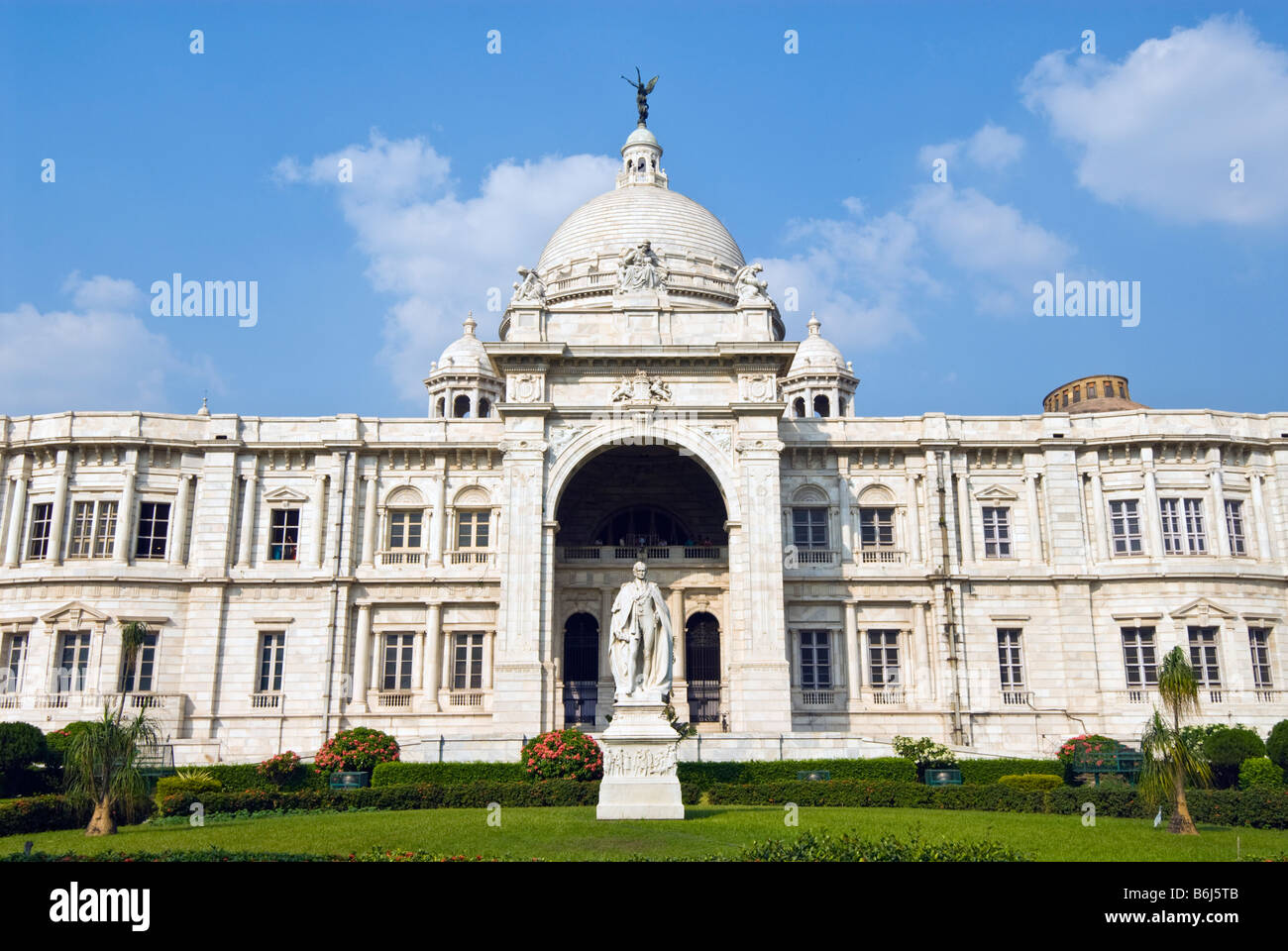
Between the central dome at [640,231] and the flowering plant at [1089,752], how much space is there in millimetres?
29746

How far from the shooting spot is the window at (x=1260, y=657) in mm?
38375

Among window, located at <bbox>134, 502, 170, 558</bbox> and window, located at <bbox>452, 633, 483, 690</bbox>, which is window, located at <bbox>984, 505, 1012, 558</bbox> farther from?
window, located at <bbox>134, 502, 170, 558</bbox>

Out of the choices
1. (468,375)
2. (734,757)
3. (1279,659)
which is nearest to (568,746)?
(734,757)

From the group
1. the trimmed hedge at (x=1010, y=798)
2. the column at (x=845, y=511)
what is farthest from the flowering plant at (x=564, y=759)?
the column at (x=845, y=511)

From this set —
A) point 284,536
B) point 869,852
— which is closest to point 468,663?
point 284,536

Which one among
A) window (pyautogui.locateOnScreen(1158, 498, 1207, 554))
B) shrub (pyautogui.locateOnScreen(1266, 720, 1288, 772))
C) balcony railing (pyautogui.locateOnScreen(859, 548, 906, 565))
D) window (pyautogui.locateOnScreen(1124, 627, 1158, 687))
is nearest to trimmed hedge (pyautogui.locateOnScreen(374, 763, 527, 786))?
balcony railing (pyautogui.locateOnScreen(859, 548, 906, 565))

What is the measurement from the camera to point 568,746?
93.7 feet

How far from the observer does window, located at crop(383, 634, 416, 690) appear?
132 ft

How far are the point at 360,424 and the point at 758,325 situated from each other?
16539 millimetres

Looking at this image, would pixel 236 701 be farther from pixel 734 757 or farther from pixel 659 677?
pixel 659 677

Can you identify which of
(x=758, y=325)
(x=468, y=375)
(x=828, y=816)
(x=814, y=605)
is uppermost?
(x=468, y=375)

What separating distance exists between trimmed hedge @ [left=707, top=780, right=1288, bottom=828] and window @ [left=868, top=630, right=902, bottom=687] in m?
13.5

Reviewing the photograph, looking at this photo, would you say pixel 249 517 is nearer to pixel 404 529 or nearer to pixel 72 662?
pixel 404 529

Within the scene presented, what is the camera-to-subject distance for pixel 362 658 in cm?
4000
